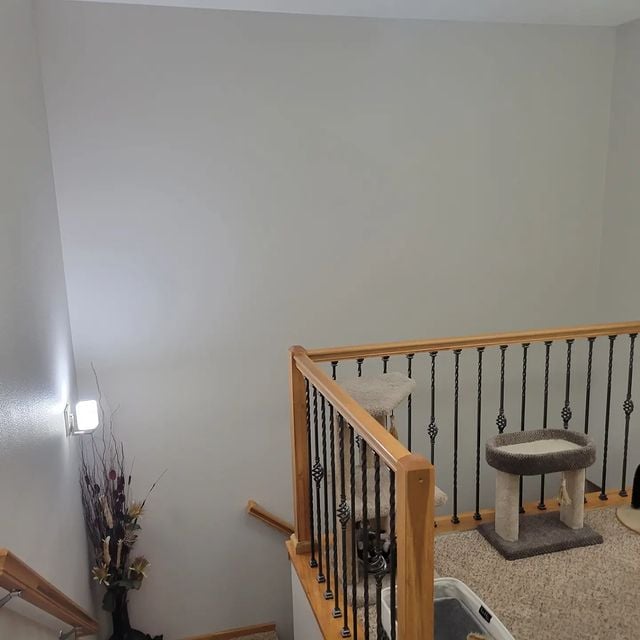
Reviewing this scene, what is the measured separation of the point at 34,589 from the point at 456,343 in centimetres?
214

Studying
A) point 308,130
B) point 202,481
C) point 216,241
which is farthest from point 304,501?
point 308,130

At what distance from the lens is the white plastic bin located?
2.31 meters

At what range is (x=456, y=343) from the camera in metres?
3.19

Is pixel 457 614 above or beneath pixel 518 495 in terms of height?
beneath

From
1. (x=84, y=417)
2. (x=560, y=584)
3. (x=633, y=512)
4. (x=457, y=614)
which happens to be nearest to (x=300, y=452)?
(x=457, y=614)

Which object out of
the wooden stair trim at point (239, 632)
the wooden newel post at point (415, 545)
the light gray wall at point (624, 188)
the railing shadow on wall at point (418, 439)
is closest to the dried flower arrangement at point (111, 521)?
the wooden stair trim at point (239, 632)

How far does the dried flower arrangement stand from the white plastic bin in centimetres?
208

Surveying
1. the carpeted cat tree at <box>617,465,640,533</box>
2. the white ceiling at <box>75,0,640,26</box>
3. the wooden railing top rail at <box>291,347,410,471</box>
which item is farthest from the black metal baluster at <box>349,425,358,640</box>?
the white ceiling at <box>75,0,640,26</box>

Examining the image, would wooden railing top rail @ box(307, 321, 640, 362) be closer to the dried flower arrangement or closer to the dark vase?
the dried flower arrangement

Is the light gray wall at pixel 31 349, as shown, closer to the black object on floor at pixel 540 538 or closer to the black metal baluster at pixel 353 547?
the black metal baluster at pixel 353 547

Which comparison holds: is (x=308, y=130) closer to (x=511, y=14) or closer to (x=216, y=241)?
(x=216, y=241)

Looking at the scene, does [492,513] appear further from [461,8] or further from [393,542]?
[461,8]

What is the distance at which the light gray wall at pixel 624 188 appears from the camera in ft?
14.3

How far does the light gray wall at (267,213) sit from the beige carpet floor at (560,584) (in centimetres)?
184
